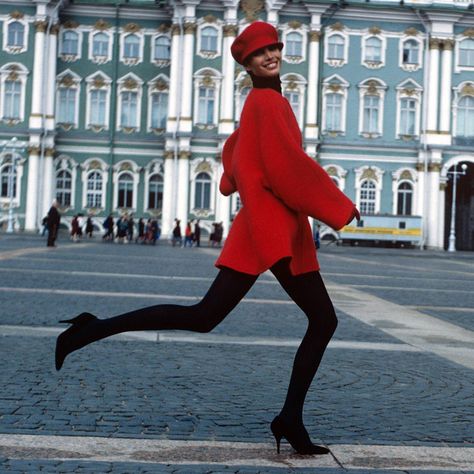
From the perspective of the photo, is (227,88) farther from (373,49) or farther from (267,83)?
(267,83)

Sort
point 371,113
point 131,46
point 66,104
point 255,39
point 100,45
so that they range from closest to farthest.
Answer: point 255,39 < point 371,113 < point 66,104 < point 100,45 < point 131,46

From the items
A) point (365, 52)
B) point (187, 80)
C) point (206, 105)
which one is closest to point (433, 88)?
point (365, 52)

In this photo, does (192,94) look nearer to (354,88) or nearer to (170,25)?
(170,25)

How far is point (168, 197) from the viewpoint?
174 feet

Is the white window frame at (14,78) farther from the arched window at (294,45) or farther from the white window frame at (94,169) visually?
the arched window at (294,45)

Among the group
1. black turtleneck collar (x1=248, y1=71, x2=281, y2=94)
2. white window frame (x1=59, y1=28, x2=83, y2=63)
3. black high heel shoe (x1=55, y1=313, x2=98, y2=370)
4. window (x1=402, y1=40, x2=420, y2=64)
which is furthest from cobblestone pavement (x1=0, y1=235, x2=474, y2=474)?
white window frame (x1=59, y1=28, x2=83, y2=63)

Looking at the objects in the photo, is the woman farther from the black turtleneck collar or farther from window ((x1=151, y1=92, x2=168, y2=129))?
window ((x1=151, y1=92, x2=168, y2=129))

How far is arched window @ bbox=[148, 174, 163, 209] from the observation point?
2175 inches

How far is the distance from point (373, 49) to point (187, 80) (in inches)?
388

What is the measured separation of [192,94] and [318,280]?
1912 inches

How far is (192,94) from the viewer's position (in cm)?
5262

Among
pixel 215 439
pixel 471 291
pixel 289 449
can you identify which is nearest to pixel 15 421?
pixel 215 439

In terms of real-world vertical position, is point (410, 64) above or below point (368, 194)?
above

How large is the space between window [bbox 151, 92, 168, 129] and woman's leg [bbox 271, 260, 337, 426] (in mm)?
51218
